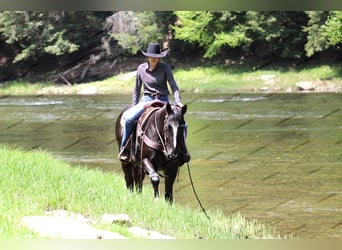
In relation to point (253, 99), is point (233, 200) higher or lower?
higher

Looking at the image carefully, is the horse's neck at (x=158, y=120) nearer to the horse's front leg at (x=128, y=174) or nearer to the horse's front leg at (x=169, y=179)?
the horse's front leg at (x=169, y=179)

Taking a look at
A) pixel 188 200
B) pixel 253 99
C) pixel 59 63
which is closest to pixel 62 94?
pixel 59 63

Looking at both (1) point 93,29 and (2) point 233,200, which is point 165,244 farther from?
(1) point 93,29

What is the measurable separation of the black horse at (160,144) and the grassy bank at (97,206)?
0.25m

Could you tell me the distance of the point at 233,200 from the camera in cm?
822

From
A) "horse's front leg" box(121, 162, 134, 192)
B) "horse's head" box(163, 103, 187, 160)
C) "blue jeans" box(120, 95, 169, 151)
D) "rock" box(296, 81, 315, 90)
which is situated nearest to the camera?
"horse's head" box(163, 103, 187, 160)

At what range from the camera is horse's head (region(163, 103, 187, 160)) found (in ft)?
21.8

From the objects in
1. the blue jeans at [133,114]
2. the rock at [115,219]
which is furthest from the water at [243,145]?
the rock at [115,219]

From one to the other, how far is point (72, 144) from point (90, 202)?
6224 millimetres

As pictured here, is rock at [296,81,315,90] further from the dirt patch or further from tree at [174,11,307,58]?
the dirt patch

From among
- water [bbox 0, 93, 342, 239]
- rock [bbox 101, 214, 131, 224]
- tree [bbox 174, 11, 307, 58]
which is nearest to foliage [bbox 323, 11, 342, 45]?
tree [bbox 174, 11, 307, 58]

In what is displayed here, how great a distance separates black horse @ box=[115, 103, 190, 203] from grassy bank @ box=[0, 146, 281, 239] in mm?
248

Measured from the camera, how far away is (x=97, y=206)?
20.4 ft

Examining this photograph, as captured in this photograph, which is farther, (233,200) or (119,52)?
(119,52)
